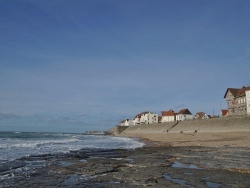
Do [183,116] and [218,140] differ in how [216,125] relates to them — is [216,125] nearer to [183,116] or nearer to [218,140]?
[218,140]

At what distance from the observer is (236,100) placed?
79625mm

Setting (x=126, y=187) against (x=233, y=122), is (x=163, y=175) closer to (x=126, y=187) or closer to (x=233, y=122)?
(x=126, y=187)

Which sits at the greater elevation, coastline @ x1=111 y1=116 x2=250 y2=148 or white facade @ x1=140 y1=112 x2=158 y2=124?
white facade @ x1=140 y1=112 x2=158 y2=124

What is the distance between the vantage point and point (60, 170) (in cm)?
1667

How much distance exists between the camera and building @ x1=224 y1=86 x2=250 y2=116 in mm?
75812

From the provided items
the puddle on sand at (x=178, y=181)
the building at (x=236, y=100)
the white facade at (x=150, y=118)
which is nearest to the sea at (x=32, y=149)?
the puddle on sand at (x=178, y=181)

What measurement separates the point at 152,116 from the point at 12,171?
462 feet

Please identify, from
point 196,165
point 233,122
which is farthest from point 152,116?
point 196,165

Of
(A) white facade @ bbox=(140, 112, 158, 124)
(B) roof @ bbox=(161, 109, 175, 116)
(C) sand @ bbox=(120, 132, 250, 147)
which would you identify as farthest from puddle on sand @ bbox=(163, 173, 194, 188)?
(A) white facade @ bbox=(140, 112, 158, 124)

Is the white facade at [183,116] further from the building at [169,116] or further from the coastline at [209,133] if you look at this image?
the coastline at [209,133]

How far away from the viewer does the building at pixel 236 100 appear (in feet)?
249

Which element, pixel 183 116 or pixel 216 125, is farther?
pixel 183 116

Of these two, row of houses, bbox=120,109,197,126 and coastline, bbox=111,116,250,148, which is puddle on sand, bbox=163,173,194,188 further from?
row of houses, bbox=120,109,197,126

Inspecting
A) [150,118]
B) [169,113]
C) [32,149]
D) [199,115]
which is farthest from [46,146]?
[150,118]
